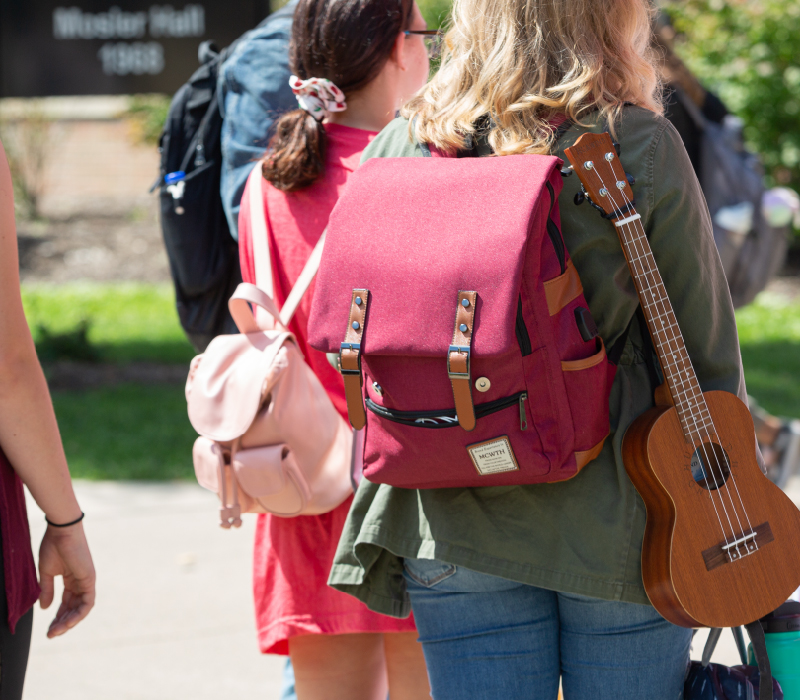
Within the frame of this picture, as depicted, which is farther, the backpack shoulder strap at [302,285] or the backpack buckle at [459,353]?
the backpack shoulder strap at [302,285]

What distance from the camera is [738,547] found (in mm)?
1636

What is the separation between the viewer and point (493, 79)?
5.32ft

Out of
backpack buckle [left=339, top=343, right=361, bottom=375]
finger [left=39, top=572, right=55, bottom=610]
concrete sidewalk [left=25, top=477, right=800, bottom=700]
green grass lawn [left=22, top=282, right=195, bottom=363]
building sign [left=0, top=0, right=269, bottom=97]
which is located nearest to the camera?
backpack buckle [left=339, top=343, right=361, bottom=375]

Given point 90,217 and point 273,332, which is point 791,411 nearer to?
point 273,332

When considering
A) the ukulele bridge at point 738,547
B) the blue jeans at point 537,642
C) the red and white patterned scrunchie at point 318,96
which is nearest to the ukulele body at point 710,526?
the ukulele bridge at point 738,547

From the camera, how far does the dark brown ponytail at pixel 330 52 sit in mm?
2111

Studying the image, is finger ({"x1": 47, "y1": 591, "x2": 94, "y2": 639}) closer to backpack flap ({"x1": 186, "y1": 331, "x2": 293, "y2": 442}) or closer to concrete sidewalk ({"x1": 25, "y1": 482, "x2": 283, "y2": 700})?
backpack flap ({"x1": 186, "y1": 331, "x2": 293, "y2": 442})

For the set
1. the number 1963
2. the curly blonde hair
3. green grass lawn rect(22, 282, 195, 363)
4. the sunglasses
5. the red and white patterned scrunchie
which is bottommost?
green grass lawn rect(22, 282, 195, 363)

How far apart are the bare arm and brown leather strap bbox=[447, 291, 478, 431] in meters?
0.71

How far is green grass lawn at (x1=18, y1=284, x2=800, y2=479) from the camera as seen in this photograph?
5882 mm

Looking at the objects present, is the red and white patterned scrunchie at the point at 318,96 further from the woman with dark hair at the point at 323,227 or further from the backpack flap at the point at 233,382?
the backpack flap at the point at 233,382

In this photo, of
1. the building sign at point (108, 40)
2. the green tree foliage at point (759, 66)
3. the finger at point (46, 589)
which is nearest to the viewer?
the finger at point (46, 589)

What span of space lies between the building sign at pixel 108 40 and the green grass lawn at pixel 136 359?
2.36 meters

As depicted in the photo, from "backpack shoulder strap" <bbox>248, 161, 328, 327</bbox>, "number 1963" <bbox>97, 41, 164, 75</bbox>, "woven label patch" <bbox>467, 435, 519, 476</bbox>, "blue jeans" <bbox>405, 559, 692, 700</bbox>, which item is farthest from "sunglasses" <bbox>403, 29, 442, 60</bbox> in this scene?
"number 1963" <bbox>97, 41, 164, 75</bbox>
